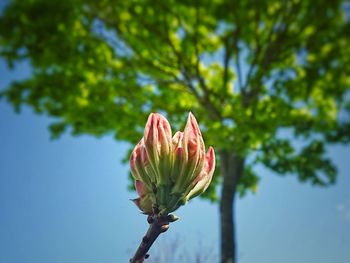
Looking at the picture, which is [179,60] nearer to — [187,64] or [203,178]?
[187,64]

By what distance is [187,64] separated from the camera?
34.3ft

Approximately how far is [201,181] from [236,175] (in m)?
10.7

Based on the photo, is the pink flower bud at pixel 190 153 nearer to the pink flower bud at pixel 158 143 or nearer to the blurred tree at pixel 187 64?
the pink flower bud at pixel 158 143

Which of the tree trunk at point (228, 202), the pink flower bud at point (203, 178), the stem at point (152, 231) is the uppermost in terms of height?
the tree trunk at point (228, 202)

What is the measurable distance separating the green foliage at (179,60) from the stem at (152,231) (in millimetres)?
8817

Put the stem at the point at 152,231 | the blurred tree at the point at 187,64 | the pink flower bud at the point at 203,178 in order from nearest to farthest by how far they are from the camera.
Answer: the stem at the point at 152,231
the pink flower bud at the point at 203,178
the blurred tree at the point at 187,64

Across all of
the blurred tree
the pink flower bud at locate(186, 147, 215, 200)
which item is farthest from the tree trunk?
the pink flower bud at locate(186, 147, 215, 200)

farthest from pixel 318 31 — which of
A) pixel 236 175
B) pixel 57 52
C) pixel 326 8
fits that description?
pixel 57 52

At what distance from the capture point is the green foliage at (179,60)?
9.89 metres

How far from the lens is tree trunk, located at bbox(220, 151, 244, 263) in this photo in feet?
34.1

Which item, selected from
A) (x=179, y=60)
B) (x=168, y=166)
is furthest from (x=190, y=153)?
(x=179, y=60)

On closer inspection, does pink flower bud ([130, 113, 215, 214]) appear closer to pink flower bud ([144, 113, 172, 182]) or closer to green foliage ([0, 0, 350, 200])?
pink flower bud ([144, 113, 172, 182])

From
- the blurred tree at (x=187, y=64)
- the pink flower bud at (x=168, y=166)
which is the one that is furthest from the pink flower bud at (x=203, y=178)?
the blurred tree at (x=187, y=64)

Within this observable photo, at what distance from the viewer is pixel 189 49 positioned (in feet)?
34.1
